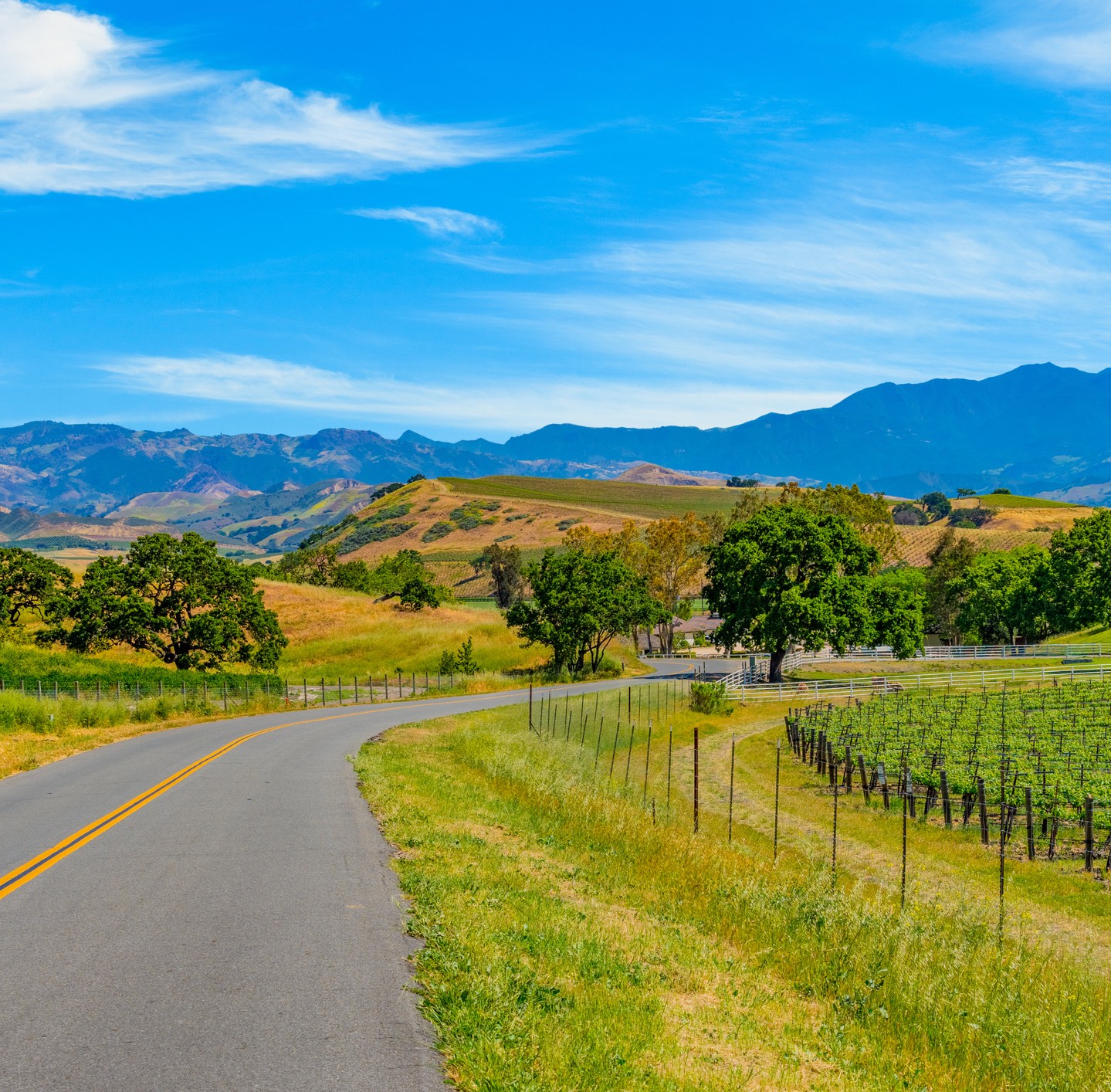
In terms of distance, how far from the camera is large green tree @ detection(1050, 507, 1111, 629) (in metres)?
88.7

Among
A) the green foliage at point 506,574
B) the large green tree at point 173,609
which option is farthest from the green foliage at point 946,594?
the large green tree at point 173,609

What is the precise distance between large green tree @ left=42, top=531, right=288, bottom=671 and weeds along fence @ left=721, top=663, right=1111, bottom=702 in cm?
3168

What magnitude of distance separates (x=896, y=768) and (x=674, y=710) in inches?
868

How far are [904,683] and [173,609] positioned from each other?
5052 cm

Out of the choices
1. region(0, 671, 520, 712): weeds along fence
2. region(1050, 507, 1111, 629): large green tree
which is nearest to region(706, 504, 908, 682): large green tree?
region(0, 671, 520, 712): weeds along fence

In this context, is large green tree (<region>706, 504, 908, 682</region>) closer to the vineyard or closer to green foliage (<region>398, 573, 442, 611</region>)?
the vineyard

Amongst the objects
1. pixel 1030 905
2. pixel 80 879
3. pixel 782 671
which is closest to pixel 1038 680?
pixel 782 671

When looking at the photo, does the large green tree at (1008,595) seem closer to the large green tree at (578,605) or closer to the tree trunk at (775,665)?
the tree trunk at (775,665)

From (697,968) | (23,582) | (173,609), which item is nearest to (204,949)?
(697,968)

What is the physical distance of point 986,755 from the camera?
36.2m

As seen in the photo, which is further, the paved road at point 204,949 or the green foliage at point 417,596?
the green foliage at point 417,596

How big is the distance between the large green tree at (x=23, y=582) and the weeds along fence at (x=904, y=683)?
159 feet

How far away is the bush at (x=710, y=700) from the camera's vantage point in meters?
57.7

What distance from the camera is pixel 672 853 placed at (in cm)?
1848
